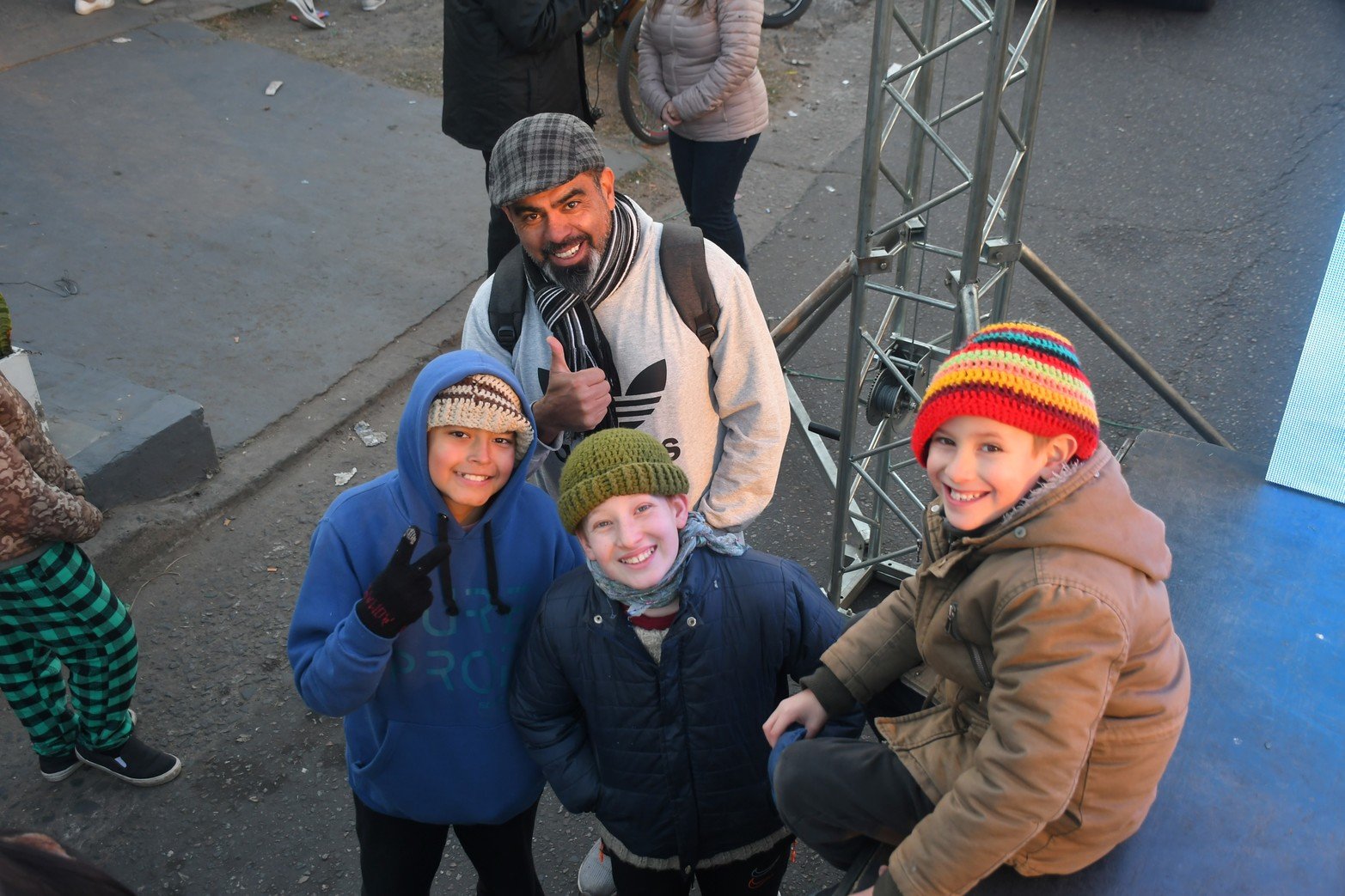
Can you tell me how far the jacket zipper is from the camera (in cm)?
169

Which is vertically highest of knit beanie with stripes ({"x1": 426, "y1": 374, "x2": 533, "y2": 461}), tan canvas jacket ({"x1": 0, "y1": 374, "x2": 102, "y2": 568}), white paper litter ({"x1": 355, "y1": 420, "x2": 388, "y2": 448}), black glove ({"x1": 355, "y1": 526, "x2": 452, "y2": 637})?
knit beanie with stripes ({"x1": 426, "y1": 374, "x2": 533, "y2": 461})

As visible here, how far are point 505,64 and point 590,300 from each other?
8.82ft

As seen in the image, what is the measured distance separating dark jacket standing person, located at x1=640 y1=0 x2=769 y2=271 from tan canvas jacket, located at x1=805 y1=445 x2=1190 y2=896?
340cm

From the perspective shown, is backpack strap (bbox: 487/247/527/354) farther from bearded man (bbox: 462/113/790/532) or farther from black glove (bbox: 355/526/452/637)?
black glove (bbox: 355/526/452/637)

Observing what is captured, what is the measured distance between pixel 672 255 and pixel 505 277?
429 mm

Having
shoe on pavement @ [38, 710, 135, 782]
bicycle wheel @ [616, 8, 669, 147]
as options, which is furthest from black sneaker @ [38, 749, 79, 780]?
bicycle wheel @ [616, 8, 669, 147]

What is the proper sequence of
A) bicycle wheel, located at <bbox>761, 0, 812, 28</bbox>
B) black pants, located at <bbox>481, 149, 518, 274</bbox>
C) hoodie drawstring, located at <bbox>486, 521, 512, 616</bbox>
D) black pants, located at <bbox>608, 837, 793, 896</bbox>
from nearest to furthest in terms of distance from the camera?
1. hoodie drawstring, located at <bbox>486, 521, 512, 616</bbox>
2. black pants, located at <bbox>608, 837, 793, 896</bbox>
3. black pants, located at <bbox>481, 149, 518, 274</bbox>
4. bicycle wheel, located at <bbox>761, 0, 812, 28</bbox>

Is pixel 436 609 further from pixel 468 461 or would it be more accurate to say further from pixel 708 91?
pixel 708 91

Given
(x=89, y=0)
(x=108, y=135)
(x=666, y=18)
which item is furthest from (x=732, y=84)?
(x=89, y=0)

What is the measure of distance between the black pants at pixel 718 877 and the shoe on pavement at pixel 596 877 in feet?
1.96

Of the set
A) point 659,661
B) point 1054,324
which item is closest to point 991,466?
point 659,661

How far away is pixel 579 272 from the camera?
2625mm

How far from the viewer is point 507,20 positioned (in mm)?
4746

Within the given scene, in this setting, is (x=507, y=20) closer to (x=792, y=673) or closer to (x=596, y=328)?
(x=596, y=328)
